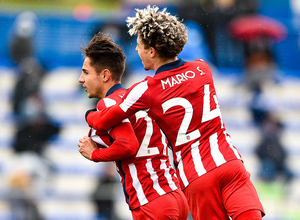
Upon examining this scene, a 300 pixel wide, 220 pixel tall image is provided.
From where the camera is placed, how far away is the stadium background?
9008 mm

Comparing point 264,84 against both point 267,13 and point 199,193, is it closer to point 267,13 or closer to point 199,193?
point 267,13

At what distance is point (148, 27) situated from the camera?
339cm

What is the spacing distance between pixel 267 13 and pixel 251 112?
2993 millimetres

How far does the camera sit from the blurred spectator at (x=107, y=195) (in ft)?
25.7

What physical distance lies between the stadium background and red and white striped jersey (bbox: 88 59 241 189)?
552 cm

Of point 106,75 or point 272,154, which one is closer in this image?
point 106,75

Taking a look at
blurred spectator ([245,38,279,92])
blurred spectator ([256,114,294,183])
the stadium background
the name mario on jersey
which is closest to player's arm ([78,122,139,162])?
the name mario on jersey

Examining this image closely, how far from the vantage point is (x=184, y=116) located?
329cm

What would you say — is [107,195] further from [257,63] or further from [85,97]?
[257,63]

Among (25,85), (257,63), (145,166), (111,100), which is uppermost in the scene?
(25,85)

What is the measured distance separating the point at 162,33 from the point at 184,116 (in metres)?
0.65

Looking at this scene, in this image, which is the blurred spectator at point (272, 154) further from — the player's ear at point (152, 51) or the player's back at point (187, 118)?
the player's ear at point (152, 51)

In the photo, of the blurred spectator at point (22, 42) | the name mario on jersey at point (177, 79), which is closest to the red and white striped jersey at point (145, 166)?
the name mario on jersey at point (177, 79)

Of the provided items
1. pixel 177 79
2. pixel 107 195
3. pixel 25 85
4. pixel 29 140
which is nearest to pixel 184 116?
→ pixel 177 79
